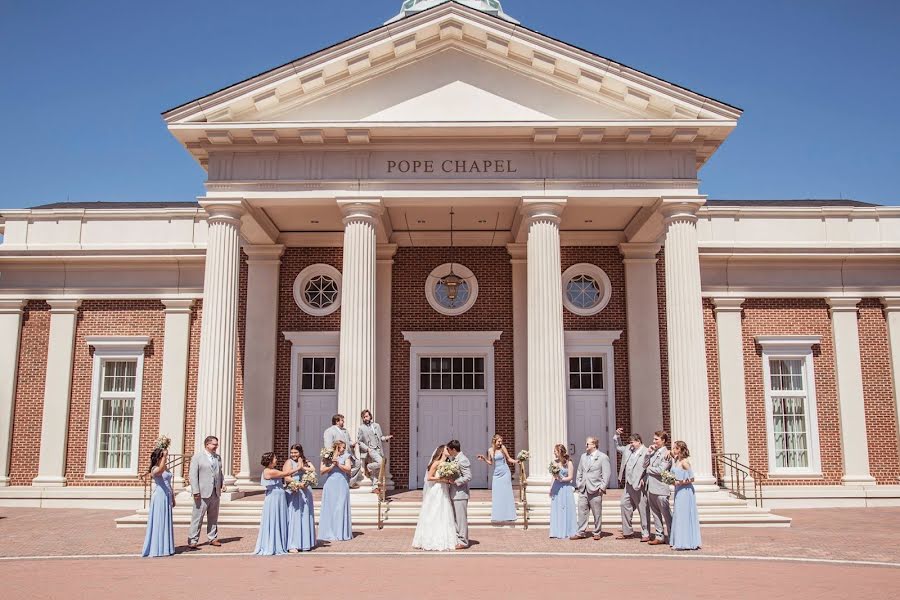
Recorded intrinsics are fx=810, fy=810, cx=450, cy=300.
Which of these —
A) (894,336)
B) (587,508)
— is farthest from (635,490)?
(894,336)

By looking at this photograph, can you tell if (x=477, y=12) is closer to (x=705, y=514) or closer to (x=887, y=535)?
(x=705, y=514)

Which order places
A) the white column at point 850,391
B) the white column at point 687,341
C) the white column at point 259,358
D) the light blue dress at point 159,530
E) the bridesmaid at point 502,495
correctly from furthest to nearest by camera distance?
the white column at point 850,391 < the white column at point 259,358 < the white column at point 687,341 < the bridesmaid at point 502,495 < the light blue dress at point 159,530

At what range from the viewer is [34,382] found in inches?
765

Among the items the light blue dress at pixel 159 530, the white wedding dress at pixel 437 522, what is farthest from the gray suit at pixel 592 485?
the light blue dress at pixel 159 530

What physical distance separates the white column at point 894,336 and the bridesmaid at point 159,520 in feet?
54.2

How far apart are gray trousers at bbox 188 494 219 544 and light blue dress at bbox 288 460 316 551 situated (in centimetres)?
130

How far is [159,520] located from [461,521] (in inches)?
165

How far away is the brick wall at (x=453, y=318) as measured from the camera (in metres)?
19.2

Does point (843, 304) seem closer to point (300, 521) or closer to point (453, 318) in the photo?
point (453, 318)

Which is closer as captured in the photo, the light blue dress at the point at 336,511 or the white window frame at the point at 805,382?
the light blue dress at the point at 336,511

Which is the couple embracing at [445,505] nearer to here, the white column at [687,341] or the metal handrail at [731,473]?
the white column at [687,341]

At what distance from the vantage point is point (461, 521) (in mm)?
11625

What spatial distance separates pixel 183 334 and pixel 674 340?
1142 centimetres

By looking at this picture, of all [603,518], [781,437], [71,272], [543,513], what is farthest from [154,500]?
[781,437]
